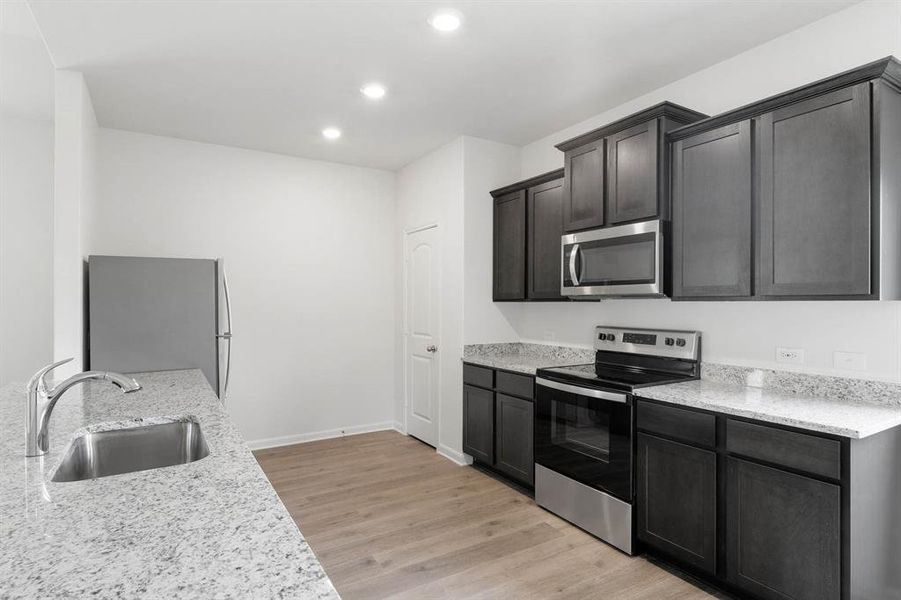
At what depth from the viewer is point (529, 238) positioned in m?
3.93

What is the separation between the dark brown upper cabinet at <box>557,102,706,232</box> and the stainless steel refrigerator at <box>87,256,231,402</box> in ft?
8.49

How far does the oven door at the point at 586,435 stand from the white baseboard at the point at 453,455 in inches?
38.6

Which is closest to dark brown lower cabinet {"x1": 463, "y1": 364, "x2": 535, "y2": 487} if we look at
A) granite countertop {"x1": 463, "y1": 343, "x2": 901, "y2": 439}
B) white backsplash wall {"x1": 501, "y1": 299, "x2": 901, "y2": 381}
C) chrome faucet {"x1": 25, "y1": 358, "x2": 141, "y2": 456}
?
white backsplash wall {"x1": 501, "y1": 299, "x2": 901, "y2": 381}

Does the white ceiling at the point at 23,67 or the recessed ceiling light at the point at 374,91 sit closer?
the white ceiling at the point at 23,67

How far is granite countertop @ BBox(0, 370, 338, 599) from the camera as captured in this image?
78 cm

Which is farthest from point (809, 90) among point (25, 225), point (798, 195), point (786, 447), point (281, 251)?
point (25, 225)

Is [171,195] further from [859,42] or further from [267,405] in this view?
[859,42]

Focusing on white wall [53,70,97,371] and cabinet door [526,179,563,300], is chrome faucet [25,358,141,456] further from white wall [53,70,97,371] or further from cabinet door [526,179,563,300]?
cabinet door [526,179,563,300]

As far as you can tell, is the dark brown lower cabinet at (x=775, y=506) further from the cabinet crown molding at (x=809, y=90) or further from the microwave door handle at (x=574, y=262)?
the cabinet crown molding at (x=809, y=90)

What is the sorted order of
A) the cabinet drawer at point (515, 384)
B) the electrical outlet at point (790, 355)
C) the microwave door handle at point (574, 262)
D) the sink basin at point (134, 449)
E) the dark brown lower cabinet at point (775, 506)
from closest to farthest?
1. the sink basin at point (134, 449)
2. the dark brown lower cabinet at point (775, 506)
3. the electrical outlet at point (790, 355)
4. the microwave door handle at point (574, 262)
5. the cabinet drawer at point (515, 384)

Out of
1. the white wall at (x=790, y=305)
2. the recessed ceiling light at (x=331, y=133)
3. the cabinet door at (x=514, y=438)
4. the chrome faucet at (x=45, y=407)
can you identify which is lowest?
the cabinet door at (x=514, y=438)

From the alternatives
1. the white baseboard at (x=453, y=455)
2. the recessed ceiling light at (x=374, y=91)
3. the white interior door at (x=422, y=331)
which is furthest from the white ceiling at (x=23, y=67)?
the white baseboard at (x=453, y=455)

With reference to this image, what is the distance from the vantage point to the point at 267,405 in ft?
15.1

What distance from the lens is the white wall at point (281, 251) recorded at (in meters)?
4.12
